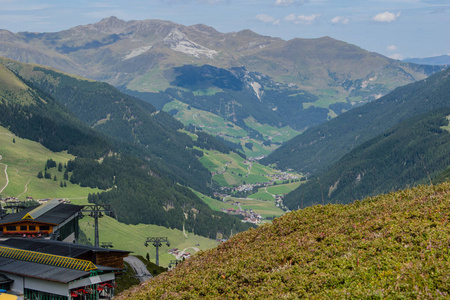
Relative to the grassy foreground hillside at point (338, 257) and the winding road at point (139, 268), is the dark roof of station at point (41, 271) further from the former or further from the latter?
the winding road at point (139, 268)

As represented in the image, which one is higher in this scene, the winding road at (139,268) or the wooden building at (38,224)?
the wooden building at (38,224)

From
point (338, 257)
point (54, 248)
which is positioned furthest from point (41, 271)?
point (338, 257)

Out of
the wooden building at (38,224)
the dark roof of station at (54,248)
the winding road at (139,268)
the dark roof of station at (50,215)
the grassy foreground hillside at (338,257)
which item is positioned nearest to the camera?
the grassy foreground hillside at (338,257)

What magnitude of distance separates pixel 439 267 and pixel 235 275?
15.3 meters

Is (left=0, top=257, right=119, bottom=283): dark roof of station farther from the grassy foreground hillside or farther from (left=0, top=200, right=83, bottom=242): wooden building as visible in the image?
(left=0, top=200, right=83, bottom=242): wooden building

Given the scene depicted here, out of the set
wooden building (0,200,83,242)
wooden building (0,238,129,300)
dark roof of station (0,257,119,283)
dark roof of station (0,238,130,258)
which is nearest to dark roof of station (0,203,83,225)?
wooden building (0,200,83,242)

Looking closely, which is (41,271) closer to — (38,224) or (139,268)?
(139,268)

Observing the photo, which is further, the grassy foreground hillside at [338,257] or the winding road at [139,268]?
the winding road at [139,268]

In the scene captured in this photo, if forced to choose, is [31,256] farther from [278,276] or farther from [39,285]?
[278,276]

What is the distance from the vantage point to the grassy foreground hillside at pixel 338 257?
25188mm

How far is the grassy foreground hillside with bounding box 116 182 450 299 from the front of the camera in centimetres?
2519

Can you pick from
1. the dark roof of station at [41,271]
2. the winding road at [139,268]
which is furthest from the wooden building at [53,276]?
the winding road at [139,268]

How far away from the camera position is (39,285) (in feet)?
166

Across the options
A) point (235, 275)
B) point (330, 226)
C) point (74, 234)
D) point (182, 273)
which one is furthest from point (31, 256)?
point (74, 234)
